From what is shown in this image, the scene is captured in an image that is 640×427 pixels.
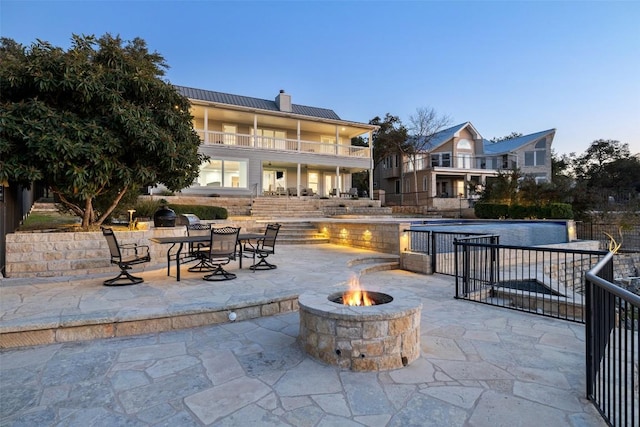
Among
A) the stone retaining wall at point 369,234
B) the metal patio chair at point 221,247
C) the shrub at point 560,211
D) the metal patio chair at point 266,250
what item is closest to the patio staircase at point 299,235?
the stone retaining wall at point 369,234

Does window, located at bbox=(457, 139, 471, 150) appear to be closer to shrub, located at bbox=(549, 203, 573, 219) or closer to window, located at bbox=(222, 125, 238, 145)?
shrub, located at bbox=(549, 203, 573, 219)

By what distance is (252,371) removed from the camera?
9.66 feet

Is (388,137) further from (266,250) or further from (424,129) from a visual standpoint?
(266,250)

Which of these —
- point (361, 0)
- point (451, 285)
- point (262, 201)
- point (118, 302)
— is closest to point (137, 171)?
point (118, 302)

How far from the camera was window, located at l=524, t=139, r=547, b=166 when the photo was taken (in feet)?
101

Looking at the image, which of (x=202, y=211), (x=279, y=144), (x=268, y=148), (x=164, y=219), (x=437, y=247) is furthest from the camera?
(x=279, y=144)

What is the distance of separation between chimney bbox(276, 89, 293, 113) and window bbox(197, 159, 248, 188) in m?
5.80

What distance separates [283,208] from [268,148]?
511 centimetres

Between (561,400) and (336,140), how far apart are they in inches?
874

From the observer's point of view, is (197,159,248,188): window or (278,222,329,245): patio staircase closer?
(278,222,329,245): patio staircase

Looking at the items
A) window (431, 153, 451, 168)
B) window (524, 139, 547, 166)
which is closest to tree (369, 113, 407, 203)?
window (431, 153, 451, 168)

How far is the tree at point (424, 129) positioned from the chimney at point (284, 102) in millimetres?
12518

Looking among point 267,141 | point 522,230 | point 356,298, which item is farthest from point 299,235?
point 267,141

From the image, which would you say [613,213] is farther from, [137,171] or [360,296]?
[137,171]
